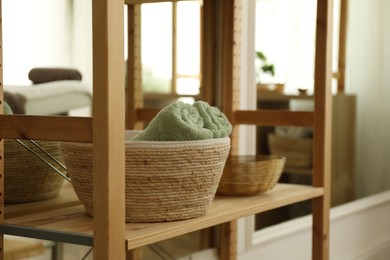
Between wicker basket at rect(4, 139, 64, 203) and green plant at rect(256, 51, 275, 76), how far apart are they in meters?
1.52

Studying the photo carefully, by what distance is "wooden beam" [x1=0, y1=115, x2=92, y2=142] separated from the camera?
990 mm

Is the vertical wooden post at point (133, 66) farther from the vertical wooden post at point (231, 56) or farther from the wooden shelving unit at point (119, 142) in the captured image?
the vertical wooden post at point (231, 56)

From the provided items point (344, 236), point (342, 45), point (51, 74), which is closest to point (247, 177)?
point (51, 74)

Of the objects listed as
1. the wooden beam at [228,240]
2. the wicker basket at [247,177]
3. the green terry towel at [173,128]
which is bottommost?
the wooden beam at [228,240]

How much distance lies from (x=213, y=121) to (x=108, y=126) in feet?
1.00

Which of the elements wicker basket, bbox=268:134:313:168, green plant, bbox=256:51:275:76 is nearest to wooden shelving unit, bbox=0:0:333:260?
green plant, bbox=256:51:275:76

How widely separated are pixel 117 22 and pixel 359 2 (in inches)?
93.1

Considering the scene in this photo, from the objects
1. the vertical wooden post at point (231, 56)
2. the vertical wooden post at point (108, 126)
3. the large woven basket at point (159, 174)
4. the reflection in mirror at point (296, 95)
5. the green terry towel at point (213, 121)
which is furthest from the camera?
the reflection in mirror at point (296, 95)

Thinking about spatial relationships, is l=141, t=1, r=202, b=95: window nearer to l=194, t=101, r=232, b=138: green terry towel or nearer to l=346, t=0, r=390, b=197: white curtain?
l=194, t=101, r=232, b=138: green terry towel

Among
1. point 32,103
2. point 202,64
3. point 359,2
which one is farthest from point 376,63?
point 32,103

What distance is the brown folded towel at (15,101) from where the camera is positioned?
1.37 metres

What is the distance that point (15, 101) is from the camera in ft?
4.55

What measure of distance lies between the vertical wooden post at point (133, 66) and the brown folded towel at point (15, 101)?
41 centimetres

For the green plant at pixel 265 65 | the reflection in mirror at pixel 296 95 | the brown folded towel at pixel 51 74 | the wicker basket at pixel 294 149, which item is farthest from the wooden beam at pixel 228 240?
the wicker basket at pixel 294 149
